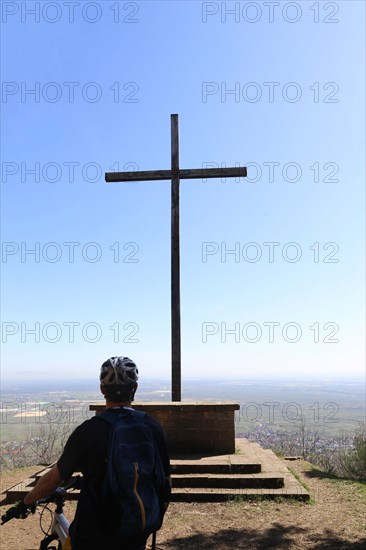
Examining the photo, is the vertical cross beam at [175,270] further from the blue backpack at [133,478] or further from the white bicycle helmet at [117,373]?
the blue backpack at [133,478]

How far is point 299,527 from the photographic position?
5.42 meters

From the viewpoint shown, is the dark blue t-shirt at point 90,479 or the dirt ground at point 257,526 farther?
the dirt ground at point 257,526

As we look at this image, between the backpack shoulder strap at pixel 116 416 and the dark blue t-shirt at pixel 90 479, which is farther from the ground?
the backpack shoulder strap at pixel 116 416

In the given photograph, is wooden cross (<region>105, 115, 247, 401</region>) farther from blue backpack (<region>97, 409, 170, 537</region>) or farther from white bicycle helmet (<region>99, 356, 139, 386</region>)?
blue backpack (<region>97, 409, 170, 537</region>)

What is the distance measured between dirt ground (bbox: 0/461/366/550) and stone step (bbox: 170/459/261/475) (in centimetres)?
74

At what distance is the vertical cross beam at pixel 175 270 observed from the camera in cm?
880

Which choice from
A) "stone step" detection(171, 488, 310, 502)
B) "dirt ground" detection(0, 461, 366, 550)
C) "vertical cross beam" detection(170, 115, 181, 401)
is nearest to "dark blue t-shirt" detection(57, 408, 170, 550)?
"dirt ground" detection(0, 461, 366, 550)

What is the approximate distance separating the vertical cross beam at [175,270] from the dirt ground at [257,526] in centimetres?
279

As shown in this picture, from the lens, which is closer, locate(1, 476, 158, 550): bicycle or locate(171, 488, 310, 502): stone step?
locate(1, 476, 158, 550): bicycle

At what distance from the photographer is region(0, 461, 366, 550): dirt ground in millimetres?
5000

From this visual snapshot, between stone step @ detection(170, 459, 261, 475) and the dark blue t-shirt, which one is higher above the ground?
the dark blue t-shirt

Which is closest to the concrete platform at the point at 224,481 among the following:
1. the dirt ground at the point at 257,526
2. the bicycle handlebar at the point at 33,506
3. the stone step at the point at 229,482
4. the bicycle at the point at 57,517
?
the stone step at the point at 229,482

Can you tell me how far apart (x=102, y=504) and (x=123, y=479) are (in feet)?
0.61

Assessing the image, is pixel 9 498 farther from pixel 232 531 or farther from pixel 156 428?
pixel 156 428
